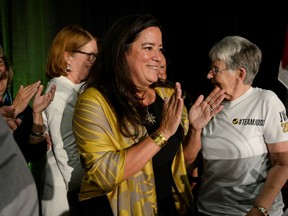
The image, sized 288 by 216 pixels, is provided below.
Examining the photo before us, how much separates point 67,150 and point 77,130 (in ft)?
1.69

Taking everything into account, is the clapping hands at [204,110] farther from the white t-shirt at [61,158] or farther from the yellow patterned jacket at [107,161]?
the white t-shirt at [61,158]

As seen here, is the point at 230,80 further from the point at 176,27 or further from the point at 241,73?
the point at 176,27

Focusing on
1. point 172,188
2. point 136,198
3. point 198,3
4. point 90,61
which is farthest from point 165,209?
point 198,3

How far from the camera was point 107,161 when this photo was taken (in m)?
1.29

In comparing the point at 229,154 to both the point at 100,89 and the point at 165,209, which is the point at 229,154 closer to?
the point at 165,209

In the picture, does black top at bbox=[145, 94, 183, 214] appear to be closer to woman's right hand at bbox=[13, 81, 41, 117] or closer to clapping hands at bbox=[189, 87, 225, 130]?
clapping hands at bbox=[189, 87, 225, 130]

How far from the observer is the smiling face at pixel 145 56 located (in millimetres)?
1481

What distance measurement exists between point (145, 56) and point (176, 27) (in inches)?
70.1

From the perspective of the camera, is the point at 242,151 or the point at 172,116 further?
the point at 242,151

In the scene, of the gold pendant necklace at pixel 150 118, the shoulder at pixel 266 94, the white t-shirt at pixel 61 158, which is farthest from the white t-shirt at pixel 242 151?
the white t-shirt at pixel 61 158

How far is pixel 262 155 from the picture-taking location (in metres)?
1.59

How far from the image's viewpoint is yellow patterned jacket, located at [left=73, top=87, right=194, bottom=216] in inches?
51.1

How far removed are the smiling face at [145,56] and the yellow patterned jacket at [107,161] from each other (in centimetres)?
19

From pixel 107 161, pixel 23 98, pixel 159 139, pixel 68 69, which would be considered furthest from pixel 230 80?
pixel 23 98
